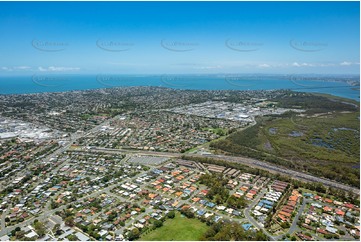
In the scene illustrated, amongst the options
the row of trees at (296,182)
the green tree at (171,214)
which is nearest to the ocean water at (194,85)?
the row of trees at (296,182)

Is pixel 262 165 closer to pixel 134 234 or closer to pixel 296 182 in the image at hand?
pixel 296 182

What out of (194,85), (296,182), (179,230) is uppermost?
(194,85)

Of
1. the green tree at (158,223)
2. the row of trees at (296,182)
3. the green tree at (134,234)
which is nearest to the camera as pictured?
the green tree at (134,234)

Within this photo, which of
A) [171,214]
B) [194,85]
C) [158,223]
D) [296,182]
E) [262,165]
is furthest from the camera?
[194,85]

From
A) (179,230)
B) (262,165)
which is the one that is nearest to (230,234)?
(179,230)

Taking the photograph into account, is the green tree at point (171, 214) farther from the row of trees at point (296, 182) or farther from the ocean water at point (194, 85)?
the ocean water at point (194, 85)

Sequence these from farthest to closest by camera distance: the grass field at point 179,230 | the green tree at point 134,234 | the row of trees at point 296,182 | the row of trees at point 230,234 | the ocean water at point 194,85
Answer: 1. the ocean water at point 194,85
2. the row of trees at point 296,182
3. the grass field at point 179,230
4. the green tree at point 134,234
5. the row of trees at point 230,234

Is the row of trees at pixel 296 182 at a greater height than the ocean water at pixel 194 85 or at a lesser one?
lesser

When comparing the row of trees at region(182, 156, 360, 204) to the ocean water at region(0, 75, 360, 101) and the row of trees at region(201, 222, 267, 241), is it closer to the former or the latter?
the row of trees at region(201, 222, 267, 241)

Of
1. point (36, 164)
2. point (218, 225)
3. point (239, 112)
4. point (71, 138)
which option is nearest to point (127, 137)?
point (71, 138)
